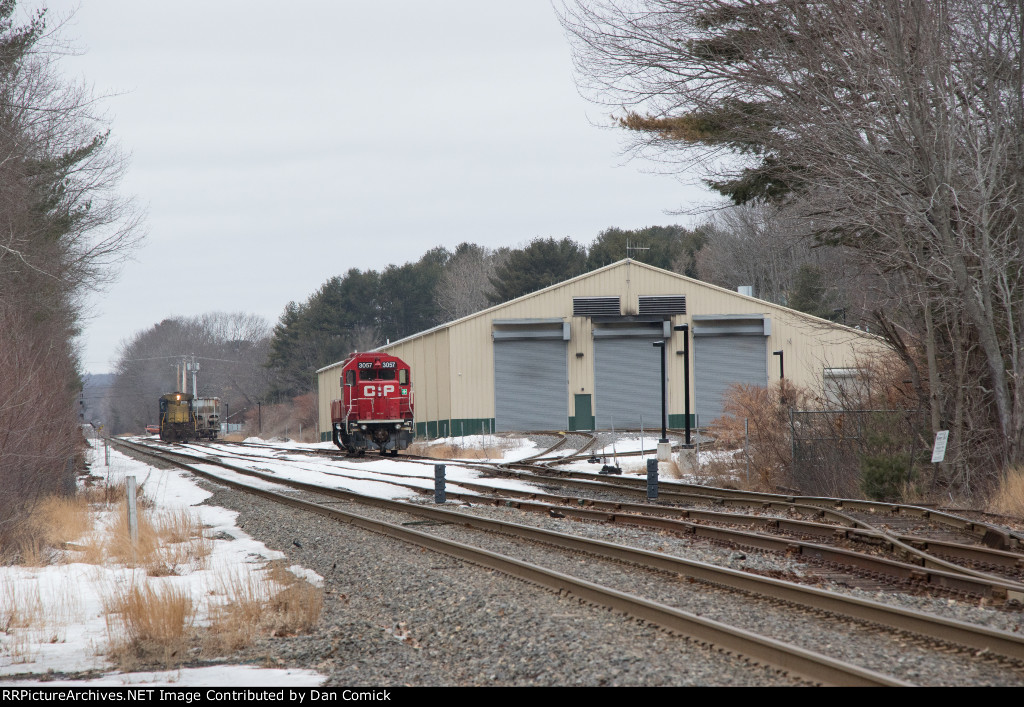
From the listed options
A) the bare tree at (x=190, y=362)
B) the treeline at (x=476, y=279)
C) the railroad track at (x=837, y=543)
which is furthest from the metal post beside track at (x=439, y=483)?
the bare tree at (x=190, y=362)

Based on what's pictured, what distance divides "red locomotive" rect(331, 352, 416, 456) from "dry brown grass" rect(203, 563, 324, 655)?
2495 centimetres

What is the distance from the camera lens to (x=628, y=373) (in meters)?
45.9

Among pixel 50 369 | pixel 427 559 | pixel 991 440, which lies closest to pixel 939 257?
pixel 991 440

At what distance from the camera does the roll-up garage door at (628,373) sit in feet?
150

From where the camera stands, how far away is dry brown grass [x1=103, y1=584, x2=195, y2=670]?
7.00 metres

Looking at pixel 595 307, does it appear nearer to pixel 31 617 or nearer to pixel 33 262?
pixel 33 262

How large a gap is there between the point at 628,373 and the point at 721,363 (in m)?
4.67

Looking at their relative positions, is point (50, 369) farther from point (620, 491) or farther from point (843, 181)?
point (843, 181)

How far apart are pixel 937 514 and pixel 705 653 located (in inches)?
321

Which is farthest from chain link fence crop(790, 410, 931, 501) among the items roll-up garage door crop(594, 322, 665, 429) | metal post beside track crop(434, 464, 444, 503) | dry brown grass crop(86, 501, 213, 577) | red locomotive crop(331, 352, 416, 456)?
roll-up garage door crop(594, 322, 665, 429)

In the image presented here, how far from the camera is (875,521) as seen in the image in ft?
44.0

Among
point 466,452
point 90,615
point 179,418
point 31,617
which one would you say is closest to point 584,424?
point 466,452

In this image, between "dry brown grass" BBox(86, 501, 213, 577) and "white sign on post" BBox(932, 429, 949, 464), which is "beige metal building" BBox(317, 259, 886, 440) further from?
"dry brown grass" BBox(86, 501, 213, 577)

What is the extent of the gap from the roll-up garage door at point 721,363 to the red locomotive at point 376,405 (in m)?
16.8
